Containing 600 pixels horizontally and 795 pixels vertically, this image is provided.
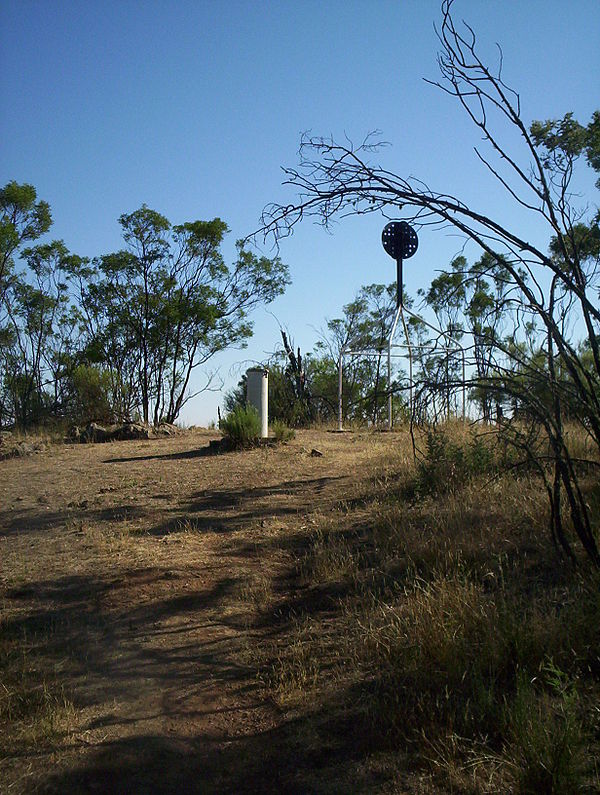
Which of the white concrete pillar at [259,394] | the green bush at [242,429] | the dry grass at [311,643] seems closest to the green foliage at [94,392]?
the white concrete pillar at [259,394]

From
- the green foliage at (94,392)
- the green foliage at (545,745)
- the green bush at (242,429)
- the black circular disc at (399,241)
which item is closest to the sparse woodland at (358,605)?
the green foliage at (545,745)

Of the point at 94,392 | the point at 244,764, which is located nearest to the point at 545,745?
the point at 244,764

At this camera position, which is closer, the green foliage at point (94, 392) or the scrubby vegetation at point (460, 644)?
the scrubby vegetation at point (460, 644)

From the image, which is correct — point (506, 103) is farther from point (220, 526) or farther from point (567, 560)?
point (220, 526)

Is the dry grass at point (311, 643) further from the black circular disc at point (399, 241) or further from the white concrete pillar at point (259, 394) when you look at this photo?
the black circular disc at point (399, 241)

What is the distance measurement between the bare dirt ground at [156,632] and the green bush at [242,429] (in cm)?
198

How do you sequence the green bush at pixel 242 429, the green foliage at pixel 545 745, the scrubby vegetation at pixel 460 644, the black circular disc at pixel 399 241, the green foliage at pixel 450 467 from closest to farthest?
the green foliage at pixel 545 745
the scrubby vegetation at pixel 460 644
the green foliage at pixel 450 467
the green bush at pixel 242 429
the black circular disc at pixel 399 241

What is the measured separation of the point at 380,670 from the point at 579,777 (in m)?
1.59

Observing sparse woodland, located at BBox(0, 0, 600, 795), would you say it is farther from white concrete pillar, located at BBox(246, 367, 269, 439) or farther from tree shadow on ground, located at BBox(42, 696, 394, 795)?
white concrete pillar, located at BBox(246, 367, 269, 439)

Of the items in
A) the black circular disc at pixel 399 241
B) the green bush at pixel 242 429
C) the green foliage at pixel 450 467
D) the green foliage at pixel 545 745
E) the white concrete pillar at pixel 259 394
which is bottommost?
the green foliage at pixel 545 745

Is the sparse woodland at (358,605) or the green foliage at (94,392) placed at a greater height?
Answer: the green foliage at (94,392)

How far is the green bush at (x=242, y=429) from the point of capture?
1212 centimetres

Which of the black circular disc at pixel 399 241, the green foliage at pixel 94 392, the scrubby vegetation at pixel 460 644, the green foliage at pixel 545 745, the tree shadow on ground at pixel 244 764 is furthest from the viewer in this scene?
the green foliage at pixel 94 392

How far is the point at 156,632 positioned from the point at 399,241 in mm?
10417
